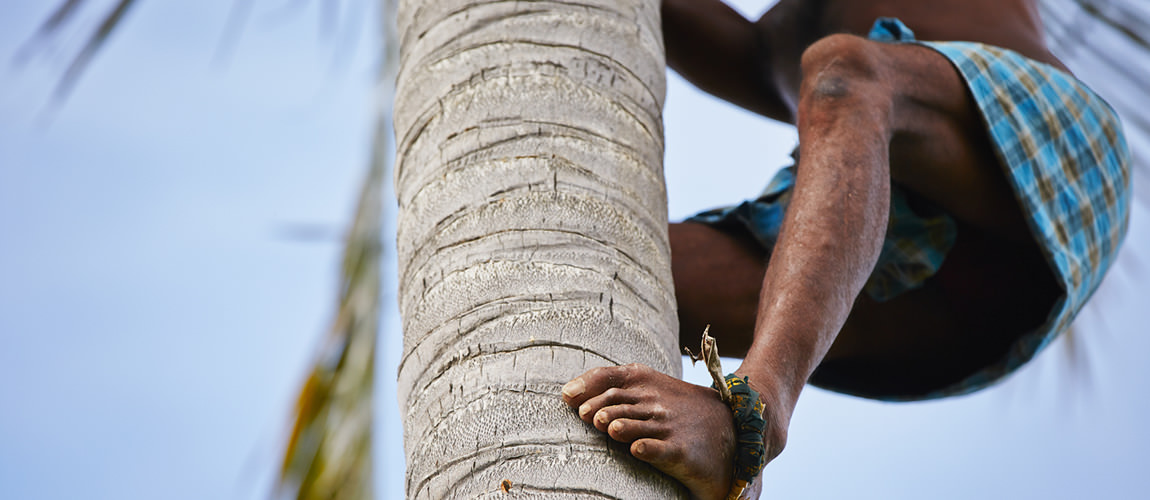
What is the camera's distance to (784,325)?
1.45 meters

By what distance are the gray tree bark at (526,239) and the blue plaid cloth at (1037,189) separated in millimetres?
629

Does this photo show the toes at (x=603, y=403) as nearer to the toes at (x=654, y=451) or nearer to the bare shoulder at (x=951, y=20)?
the toes at (x=654, y=451)

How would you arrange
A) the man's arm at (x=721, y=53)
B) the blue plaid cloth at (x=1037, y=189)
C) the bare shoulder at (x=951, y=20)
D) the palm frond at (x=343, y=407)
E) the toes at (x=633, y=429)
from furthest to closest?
the man's arm at (x=721, y=53) < the bare shoulder at (x=951, y=20) < the blue plaid cloth at (x=1037, y=189) < the palm frond at (x=343, y=407) < the toes at (x=633, y=429)

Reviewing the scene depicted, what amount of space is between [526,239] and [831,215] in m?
0.47

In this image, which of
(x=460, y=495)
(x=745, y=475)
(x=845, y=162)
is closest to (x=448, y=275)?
(x=460, y=495)

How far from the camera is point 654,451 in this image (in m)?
1.17

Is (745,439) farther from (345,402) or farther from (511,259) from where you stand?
(345,402)

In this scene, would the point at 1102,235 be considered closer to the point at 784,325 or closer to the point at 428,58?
the point at 784,325

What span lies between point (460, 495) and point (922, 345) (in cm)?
139

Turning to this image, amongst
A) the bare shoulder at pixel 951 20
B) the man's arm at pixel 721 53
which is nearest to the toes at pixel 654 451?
the bare shoulder at pixel 951 20

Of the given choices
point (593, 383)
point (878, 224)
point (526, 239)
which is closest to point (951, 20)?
point (878, 224)

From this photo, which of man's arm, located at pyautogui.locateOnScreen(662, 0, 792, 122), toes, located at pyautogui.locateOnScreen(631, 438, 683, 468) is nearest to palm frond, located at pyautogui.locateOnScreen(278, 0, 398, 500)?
toes, located at pyautogui.locateOnScreen(631, 438, 683, 468)

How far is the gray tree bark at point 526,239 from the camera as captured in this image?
1.18m

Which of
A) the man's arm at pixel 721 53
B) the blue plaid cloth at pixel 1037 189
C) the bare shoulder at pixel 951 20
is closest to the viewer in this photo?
the blue plaid cloth at pixel 1037 189
